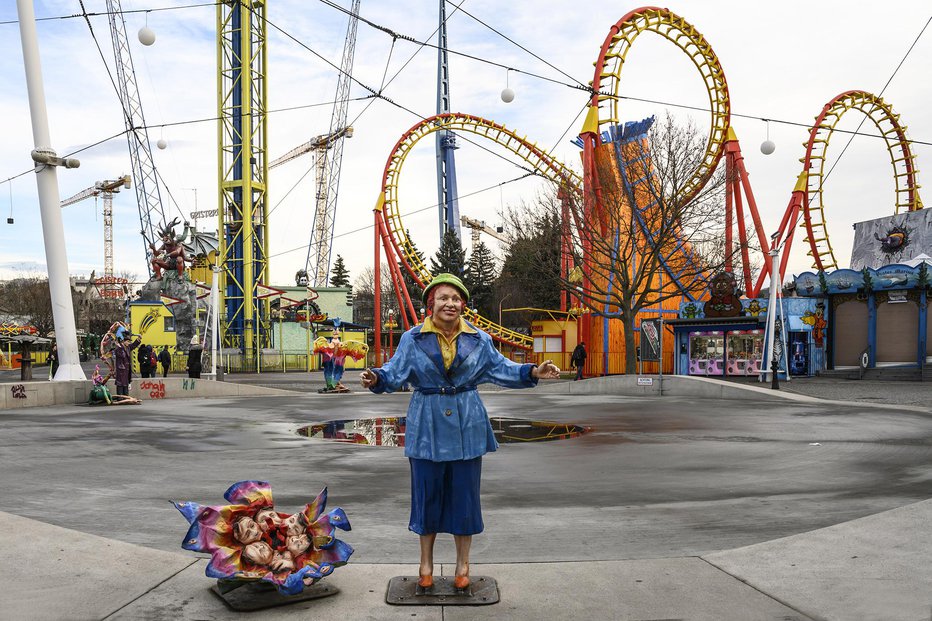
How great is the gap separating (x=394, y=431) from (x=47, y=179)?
1051cm

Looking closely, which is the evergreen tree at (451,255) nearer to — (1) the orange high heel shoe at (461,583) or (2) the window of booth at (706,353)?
(2) the window of booth at (706,353)

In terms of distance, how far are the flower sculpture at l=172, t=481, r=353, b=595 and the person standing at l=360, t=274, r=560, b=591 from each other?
53 centimetres

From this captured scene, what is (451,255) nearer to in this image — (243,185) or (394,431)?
(243,185)

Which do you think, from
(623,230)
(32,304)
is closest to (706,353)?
(623,230)

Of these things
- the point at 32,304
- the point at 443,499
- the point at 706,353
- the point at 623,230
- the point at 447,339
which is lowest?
the point at 443,499

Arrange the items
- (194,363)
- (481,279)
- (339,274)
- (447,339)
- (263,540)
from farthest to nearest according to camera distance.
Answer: (339,274)
(481,279)
(194,363)
(447,339)
(263,540)

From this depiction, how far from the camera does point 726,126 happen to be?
118 feet

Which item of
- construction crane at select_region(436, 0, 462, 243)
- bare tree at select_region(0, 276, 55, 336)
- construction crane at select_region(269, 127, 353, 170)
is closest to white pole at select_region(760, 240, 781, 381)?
construction crane at select_region(436, 0, 462, 243)

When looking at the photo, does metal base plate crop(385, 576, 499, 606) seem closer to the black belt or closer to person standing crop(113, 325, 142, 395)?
the black belt

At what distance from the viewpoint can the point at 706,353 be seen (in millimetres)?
34000

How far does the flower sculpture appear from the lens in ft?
13.7

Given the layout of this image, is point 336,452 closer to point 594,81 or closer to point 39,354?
point 594,81

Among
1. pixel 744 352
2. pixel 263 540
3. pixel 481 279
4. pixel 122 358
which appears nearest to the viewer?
pixel 263 540

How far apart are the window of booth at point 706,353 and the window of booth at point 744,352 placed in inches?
13.1
